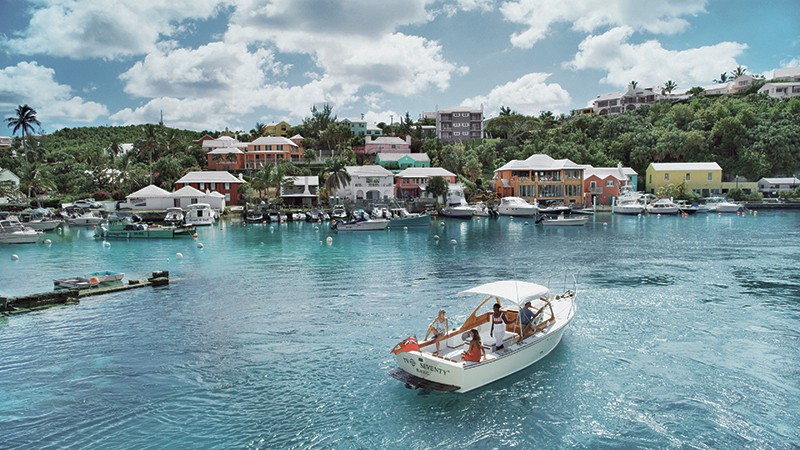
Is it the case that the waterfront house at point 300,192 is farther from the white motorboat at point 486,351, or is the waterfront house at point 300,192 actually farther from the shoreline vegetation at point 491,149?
the white motorboat at point 486,351

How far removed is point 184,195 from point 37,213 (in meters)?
20.8

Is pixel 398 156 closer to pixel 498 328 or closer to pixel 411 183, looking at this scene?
pixel 411 183

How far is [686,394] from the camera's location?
680 inches

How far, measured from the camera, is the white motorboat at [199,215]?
7756 cm

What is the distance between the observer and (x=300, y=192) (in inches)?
3812

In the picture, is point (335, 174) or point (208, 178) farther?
point (208, 178)

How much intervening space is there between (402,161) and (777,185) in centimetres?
7719

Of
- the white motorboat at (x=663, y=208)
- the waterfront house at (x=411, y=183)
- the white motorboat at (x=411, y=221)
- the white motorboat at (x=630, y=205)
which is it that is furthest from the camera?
the waterfront house at (x=411, y=183)

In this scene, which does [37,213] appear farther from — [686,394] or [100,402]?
[686,394]

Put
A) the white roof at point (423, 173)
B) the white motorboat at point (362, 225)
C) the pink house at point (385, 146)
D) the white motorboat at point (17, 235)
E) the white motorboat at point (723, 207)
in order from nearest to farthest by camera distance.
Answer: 1. the white motorboat at point (17, 235)
2. the white motorboat at point (362, 225)
3. the white motorboat at point (723, 207)
4. the white roof at point (423, 173)
5. the pink house at point (385, 146)

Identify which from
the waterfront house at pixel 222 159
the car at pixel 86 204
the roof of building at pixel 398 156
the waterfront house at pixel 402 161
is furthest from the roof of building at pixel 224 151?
the roof of building at pixel 398 156

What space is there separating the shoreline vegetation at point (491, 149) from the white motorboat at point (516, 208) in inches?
538

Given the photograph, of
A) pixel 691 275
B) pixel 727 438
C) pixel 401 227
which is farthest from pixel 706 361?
pixel 401 227

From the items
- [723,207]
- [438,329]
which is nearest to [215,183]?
[438,329]
